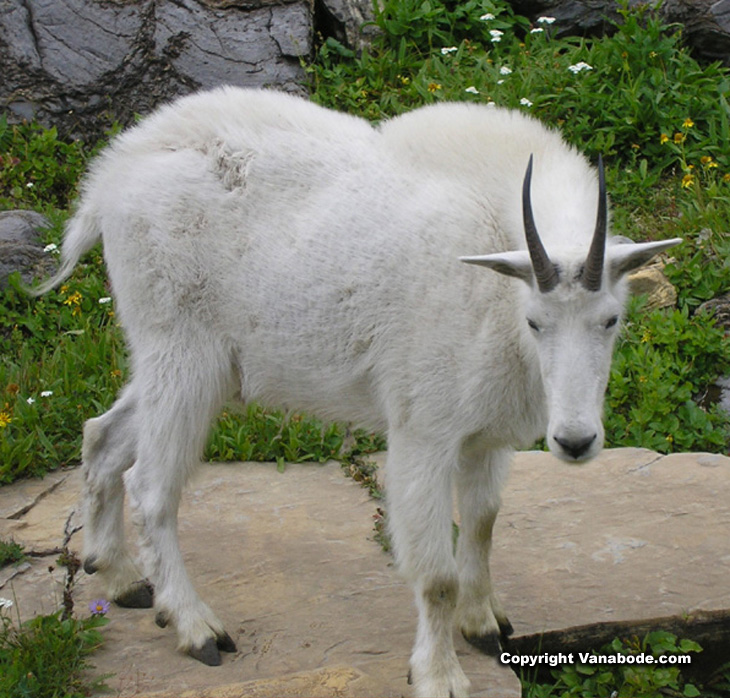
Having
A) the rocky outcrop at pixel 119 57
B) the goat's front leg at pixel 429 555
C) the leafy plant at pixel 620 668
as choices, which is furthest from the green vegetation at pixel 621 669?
the rocky outcrop at pixel 119 57

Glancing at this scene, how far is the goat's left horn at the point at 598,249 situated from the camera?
3.27 m

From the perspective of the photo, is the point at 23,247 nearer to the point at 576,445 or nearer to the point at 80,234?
the point at 80,234

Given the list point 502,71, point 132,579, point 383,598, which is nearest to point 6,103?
point 502,71

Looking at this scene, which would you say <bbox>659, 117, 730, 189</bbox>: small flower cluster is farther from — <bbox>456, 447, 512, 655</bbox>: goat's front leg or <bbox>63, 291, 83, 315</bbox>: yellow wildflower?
<bbox>63, 291, 83, 315</bbox>: yellow wildflower

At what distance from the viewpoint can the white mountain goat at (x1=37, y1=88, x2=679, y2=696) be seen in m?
3.74

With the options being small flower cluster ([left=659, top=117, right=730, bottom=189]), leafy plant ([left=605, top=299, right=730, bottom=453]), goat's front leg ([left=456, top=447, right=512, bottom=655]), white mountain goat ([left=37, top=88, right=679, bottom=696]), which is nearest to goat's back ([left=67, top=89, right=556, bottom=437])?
white mountain goat ([left=37, top=88, right=679, bottom=696])

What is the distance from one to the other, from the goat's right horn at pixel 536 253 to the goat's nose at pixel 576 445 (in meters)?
0.49

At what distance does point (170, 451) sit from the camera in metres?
4.36

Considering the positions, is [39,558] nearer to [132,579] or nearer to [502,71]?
[132,579]

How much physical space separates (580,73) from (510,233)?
176 inches

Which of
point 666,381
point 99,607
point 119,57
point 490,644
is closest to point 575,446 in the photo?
point 490,644

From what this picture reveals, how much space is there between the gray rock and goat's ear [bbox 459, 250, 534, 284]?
4377 mm

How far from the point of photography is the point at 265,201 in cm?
429

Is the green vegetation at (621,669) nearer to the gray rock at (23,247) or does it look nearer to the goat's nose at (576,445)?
the goat's nose at (576,445)
